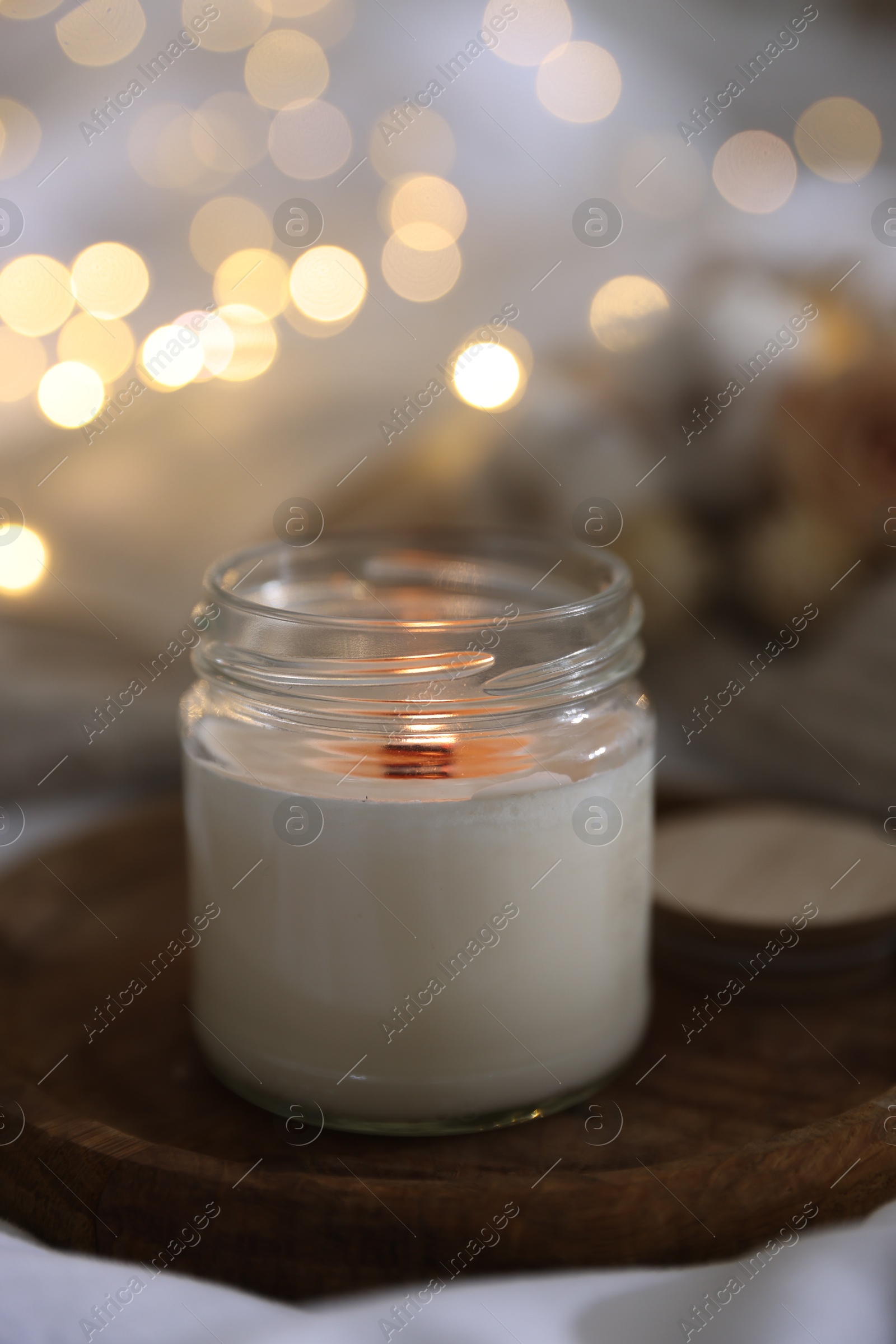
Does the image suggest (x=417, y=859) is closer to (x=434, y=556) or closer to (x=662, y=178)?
(x=434, y=556)

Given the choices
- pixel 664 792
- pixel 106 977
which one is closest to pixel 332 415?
pixel 664 792

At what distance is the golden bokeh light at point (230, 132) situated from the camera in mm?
1588

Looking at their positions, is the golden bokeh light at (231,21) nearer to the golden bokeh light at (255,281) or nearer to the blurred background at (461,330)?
the blurred background at (461,330)

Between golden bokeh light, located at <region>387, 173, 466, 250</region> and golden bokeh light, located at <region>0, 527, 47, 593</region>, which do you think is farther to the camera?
golden bokeh light, located at <region>387, 173, 466, 250</region>

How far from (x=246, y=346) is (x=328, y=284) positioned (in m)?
0.16

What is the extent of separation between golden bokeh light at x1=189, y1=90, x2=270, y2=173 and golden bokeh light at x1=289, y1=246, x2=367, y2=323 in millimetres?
158

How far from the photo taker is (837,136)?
66.8 inches

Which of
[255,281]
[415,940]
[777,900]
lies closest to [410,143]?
[255,281]

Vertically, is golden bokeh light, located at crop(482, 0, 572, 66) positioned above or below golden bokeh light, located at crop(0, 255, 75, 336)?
below

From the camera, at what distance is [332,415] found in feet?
5.16

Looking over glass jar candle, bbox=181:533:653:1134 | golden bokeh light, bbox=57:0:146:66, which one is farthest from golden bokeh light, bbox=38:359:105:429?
glass jar candle, bbox=181:533:653:1134

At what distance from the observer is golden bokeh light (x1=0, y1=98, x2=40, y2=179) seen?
1.50m

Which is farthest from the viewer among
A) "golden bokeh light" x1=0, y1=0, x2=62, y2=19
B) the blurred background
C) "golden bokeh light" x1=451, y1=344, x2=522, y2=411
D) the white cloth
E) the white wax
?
"golden bokeh light" x1=451, y1=344, x2=522, y2=411

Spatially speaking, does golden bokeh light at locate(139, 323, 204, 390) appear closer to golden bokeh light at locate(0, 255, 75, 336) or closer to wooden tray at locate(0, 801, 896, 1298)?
golden bokeh light at locate(0, 255, 75, 336)
